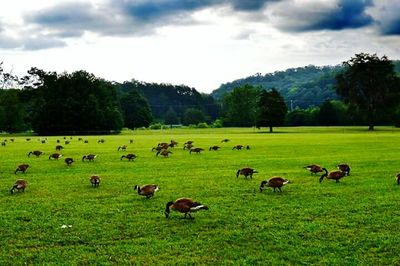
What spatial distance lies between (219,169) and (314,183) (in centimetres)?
749

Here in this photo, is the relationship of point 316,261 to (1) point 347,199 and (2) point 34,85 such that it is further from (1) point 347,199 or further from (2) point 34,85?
(2) point 34,85

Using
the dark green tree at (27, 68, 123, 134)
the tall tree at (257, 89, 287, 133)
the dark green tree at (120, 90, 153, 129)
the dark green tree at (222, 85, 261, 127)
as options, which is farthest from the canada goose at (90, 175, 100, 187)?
the dark green tree at (222, 85, 261, 127)

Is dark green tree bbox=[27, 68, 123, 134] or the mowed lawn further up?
dark green tree bbox=[27, 68, 123, 134]

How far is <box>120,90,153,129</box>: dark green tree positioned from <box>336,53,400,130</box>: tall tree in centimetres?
7339

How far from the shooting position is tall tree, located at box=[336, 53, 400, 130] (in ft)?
338

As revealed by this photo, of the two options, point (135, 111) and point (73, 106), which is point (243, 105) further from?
point (73, 106)

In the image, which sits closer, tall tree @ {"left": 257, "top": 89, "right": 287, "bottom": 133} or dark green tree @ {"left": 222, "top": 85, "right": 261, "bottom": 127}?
tall tree @ {"left": 257, "top": 89, "right": 287, "bottom": 133}

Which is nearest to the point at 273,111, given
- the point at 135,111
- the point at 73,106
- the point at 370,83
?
the point at 370,83

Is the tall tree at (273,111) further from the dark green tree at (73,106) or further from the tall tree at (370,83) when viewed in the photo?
the dark green tree at (73,106)

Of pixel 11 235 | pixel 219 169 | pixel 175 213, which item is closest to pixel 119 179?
pixel 219 169

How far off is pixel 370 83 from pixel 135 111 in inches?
3190

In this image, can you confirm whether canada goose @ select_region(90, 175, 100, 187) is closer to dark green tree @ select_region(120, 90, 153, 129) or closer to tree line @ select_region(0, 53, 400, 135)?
tree line @ select_region(0, 53, 400, 135)

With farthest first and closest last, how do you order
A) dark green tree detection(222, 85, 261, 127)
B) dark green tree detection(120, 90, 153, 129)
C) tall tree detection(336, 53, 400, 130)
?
dark green tree detection(222, 85, 261, 127), dark green tree detection(120, 90, 153, 129), tall tree detection(336, 53, 400, 130)

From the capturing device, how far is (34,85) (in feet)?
440
